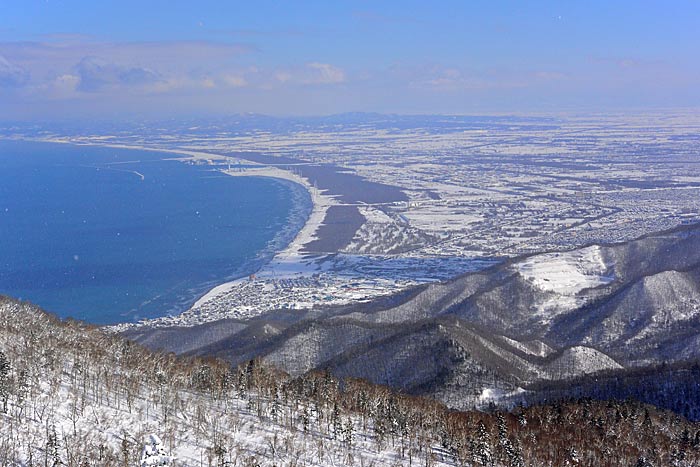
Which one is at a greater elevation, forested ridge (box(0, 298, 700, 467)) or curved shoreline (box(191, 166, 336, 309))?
forested ridge (box(0, 298, 700, 467))

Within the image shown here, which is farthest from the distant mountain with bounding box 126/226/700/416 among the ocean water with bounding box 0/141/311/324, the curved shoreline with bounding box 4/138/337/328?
the ocean water with bounding box 0/141/311/324

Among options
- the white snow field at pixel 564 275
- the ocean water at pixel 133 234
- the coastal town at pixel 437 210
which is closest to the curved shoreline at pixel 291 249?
the coastal town at pixel 437 210

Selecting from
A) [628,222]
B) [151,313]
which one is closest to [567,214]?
[628,222]

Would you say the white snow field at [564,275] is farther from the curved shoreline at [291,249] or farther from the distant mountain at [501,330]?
the curved shoreline at [291,249]

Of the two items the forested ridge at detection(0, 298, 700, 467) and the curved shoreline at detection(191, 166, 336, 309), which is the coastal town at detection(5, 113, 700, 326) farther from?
the forested ridge at detection(0, 298, 700, 467)

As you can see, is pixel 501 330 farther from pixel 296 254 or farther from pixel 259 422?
pixel 296 254

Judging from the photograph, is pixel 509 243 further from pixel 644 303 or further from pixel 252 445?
pixel 252 445

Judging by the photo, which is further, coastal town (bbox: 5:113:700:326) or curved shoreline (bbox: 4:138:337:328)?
coastal town (bbox: 5:113:700:326)
